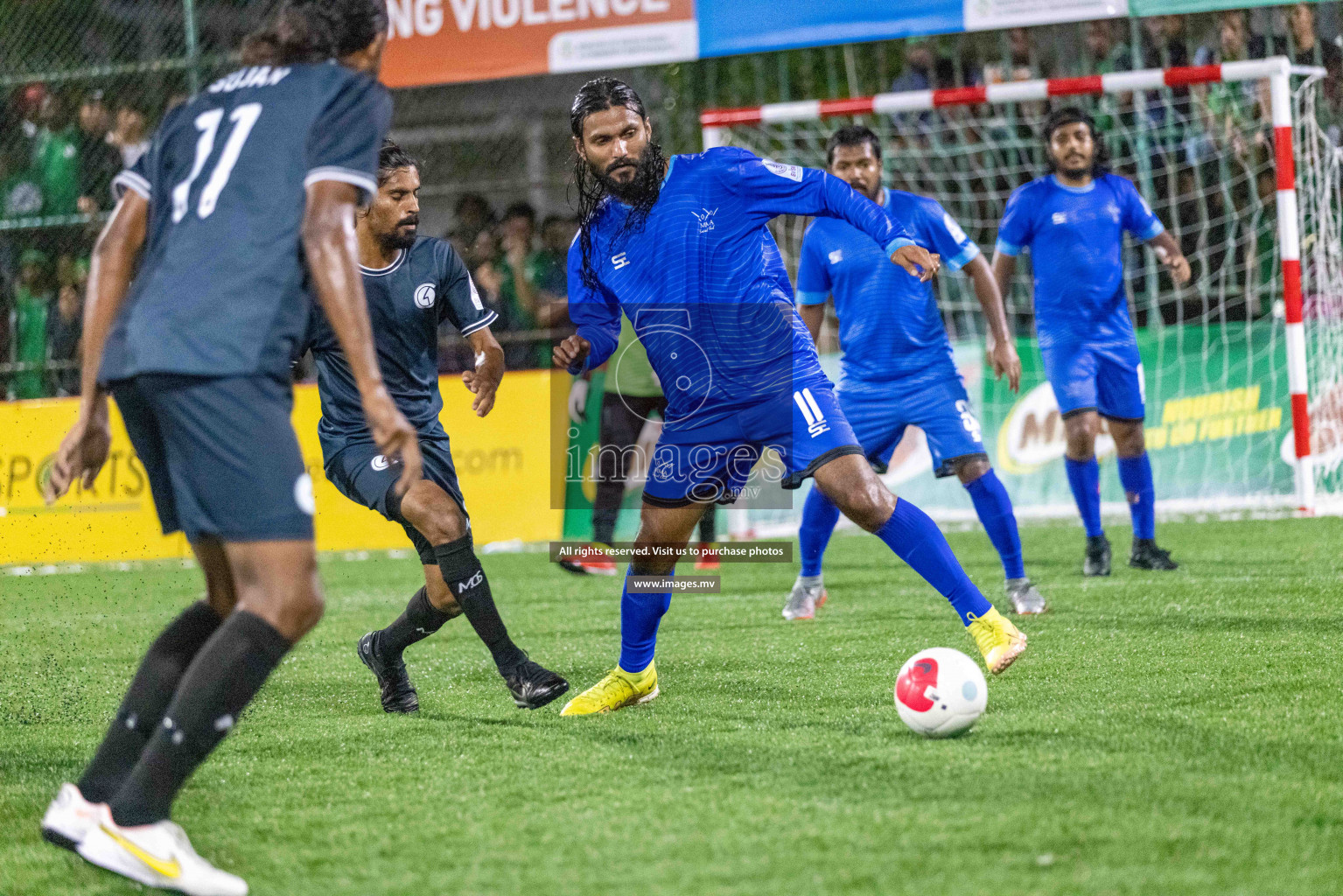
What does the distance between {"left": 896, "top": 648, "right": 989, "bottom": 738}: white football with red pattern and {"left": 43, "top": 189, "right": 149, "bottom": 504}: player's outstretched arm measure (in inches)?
89.6

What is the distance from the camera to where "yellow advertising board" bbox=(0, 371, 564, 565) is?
11.3 m

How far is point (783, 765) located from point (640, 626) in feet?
3.80

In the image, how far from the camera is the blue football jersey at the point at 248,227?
3033 mm

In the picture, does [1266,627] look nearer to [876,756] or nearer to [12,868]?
[876,756]

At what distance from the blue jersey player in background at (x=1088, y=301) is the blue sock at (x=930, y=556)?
342 centimetres

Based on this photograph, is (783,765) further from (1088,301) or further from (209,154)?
(1088,301)

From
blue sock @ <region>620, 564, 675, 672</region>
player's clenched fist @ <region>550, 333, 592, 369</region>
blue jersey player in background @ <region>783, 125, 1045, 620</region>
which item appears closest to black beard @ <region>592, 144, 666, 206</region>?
player's clenched fist @ <region>550, 333, 592, 369</region>

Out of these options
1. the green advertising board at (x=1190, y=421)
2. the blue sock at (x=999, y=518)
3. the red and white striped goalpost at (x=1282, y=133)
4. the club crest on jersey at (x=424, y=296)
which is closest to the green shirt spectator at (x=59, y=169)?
the red and white striped goalpost at (x=1282, y=133)

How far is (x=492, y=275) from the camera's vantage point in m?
13.1

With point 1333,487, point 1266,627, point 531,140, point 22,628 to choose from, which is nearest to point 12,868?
point 1266,627

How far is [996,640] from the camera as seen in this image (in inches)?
183

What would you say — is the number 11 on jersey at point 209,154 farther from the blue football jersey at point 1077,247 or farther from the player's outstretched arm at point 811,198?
the blue football jersey at point 1077,247

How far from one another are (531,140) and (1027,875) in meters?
15.9

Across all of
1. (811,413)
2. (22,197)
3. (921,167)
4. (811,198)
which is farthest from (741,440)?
(22,197)
